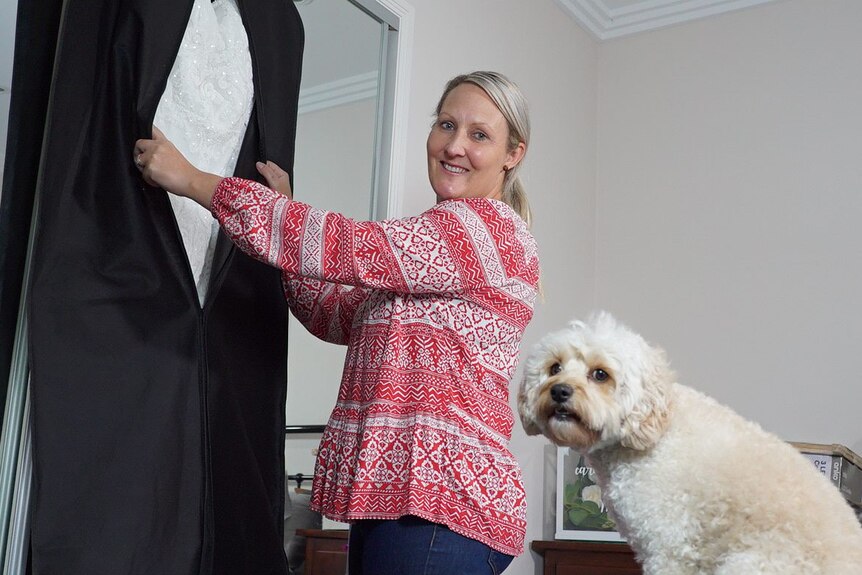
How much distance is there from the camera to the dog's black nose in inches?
61.3

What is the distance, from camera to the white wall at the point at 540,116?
112 inches

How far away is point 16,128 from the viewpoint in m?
1.42

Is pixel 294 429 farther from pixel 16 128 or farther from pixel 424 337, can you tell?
pixel 16 128

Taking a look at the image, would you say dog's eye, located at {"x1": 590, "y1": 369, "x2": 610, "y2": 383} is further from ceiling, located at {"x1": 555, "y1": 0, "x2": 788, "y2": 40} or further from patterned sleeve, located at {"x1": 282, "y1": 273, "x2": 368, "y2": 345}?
ceiling, located at {"x1": 555, "y1": 0, "x2": 788, "y2": 40}

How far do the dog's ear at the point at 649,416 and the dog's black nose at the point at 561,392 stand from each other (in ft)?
0.35

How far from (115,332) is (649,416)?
0.85 m

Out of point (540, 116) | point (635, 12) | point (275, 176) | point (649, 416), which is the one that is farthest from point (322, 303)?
point (635, 12)

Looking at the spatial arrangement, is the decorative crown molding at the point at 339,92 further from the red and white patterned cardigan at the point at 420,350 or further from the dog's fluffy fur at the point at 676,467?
the dog's fluffy fur at the point at 676,467

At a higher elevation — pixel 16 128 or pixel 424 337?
pixel 16 128

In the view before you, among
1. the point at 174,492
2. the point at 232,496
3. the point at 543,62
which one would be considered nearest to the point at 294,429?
the point at 232,496

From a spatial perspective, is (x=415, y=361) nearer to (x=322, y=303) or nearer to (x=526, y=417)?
(x=526, y=417)

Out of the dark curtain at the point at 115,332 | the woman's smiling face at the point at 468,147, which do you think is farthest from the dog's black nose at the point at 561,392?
the dark curtain at the point at 115,332

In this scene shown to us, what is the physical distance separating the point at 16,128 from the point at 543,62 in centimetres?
249

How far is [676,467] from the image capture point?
1.57 metres
